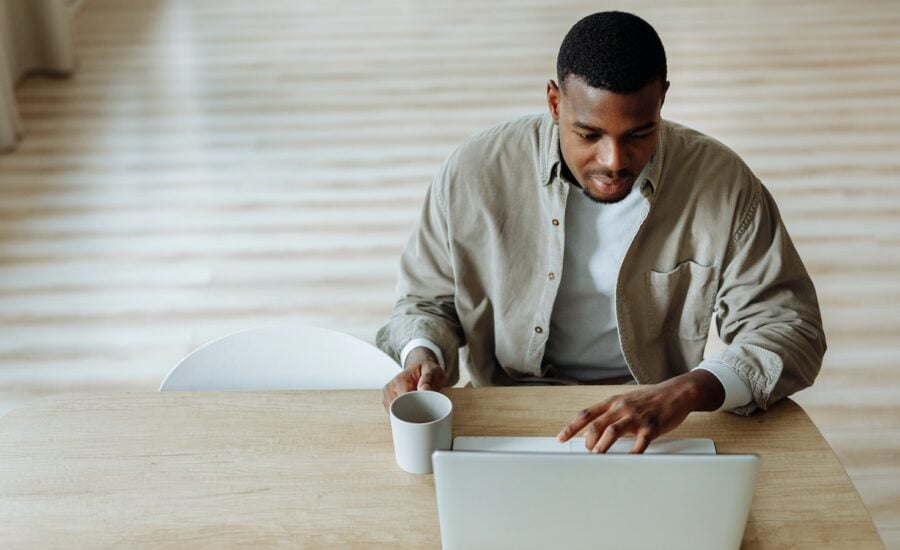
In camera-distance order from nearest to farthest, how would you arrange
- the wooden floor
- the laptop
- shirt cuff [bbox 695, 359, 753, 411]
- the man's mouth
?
the laptop < shirt cuff [bbox 695, 359, 753, 411] < the man's mouth < the wooden floor

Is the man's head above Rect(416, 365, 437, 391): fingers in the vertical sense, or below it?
above

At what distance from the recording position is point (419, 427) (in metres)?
1.23

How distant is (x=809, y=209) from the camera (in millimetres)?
3375

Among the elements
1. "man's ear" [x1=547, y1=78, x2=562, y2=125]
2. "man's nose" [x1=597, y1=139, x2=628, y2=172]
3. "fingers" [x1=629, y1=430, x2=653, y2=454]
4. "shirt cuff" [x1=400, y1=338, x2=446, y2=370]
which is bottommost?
"shirt cuff" [x1=400, y1=338, x2=446, y2=370]

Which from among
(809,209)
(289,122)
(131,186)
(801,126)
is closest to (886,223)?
(809,209)

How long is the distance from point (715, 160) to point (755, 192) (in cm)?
8

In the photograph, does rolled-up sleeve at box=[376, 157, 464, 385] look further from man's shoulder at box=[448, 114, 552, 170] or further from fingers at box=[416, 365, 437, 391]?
fingers at box=[416, 365, 437, 391]

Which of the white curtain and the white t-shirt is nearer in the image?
the white t-shirt

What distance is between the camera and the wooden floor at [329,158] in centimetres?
284

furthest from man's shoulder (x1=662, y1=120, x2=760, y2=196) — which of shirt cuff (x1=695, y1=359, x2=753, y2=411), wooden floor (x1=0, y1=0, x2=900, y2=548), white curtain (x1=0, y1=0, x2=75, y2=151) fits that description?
white curtain (x1=0, y1=0, x2=75, y2=151)

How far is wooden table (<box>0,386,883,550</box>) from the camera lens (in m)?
1.17

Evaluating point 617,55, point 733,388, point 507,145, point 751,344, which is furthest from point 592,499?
point 507,145

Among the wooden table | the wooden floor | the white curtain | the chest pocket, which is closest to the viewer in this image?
the wooden table

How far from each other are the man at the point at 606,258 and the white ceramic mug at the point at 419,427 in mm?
96
